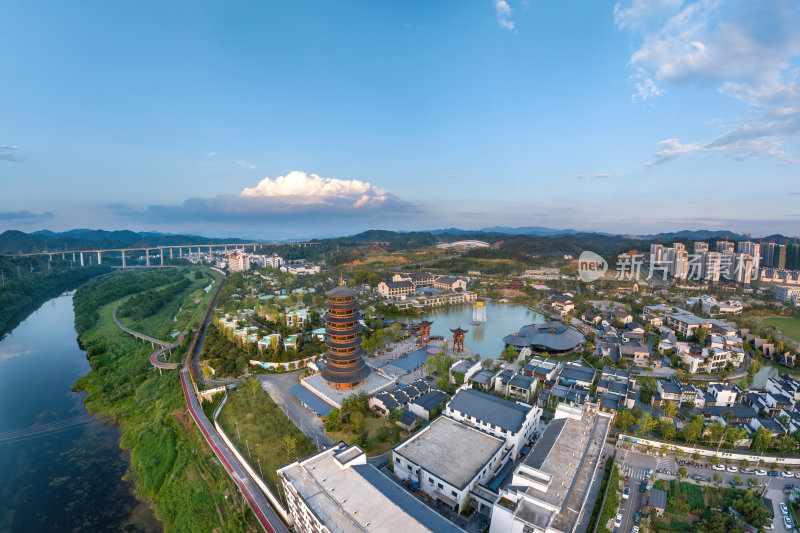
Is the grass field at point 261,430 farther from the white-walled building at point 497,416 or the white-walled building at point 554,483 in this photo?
the white-walled building at point 554,483

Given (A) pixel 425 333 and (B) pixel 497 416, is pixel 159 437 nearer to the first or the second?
(B) pixel 497 416

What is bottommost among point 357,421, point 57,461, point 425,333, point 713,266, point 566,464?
point 57,461

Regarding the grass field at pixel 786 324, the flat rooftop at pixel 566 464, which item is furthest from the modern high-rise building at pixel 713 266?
the flat rooftop at pixel 566 464

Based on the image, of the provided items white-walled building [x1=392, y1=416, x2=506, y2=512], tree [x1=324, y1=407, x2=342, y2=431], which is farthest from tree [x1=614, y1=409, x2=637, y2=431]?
tree [x1=324, y1=407, x2=342, y2=431]

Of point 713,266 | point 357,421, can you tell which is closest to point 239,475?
point 357,421

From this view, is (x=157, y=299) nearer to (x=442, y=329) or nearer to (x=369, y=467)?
(x=442, y=329)

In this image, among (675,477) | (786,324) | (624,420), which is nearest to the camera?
(675,477)
